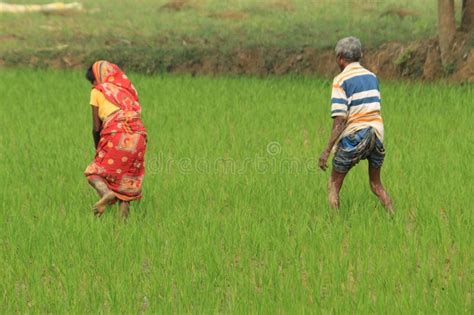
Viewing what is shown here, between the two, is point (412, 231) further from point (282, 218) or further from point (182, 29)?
point (182, 29)

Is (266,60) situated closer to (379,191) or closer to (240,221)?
(379,191)

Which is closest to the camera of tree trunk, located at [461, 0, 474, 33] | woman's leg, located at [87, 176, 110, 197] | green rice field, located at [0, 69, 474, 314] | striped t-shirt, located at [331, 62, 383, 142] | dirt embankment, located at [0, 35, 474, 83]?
green rice field, located at [0, 69, 474, 314]

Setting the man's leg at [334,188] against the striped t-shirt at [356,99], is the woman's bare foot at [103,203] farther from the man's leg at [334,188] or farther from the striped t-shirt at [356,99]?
the striped t-shirt at [356,99]

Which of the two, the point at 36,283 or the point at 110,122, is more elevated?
the point at 110,122

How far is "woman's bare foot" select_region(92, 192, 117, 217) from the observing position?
26.1 ft

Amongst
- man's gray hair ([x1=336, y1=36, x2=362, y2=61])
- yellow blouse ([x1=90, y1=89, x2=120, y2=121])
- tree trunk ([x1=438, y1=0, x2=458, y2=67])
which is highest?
tree trunk ([x1=438, y1=0, x2=458, y2=67])

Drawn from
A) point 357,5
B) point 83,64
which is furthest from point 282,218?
point 357,5

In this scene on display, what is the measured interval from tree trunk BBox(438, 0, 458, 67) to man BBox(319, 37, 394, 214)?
826 centimetres

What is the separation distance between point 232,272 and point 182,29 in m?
16.8

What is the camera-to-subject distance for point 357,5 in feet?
80.3

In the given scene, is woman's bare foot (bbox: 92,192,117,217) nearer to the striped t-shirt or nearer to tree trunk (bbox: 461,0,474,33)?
the striped t-shirt

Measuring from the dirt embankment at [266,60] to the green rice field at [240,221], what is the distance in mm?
2593

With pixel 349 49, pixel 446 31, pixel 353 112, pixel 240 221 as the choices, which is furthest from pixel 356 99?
pixel 446 31

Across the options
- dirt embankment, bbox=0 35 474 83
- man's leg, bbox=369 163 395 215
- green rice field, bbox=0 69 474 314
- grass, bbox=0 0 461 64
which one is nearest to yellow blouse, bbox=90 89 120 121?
green rice field, bbox=0 69 474 314
